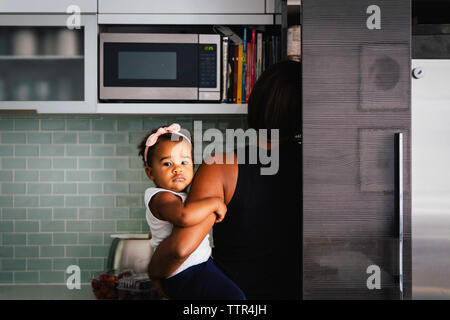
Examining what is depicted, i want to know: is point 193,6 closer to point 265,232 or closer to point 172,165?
point 172,165

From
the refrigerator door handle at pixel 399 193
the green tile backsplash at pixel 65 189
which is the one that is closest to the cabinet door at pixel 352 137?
the refrigerator door handle at pixel 399 193

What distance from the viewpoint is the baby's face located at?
52.2 inches

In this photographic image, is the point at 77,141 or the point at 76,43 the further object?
the point at 77,141

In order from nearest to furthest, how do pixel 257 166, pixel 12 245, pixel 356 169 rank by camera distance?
pixel 257 166
pixel 356 169
pixel 12 245

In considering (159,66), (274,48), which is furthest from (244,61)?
(159,66)

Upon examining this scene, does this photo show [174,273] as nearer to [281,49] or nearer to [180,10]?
[281,49]

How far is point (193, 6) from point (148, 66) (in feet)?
1.07

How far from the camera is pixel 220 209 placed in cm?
114

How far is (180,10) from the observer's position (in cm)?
178

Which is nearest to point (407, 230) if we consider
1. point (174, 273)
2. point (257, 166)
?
point (257, 166)

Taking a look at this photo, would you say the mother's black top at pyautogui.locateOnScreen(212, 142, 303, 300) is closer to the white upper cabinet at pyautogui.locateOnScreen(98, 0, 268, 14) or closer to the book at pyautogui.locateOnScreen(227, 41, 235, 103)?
the book at pyautogui.locateOnScreen(227, 41, 235, 103)

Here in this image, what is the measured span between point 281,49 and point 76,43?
2.96 feet

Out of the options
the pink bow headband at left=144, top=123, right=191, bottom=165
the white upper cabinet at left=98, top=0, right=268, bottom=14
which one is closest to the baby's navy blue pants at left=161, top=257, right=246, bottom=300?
the pink bow headband at left=144, top=123, right=191, bottom=165

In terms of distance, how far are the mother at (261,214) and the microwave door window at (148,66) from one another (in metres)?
0.68
